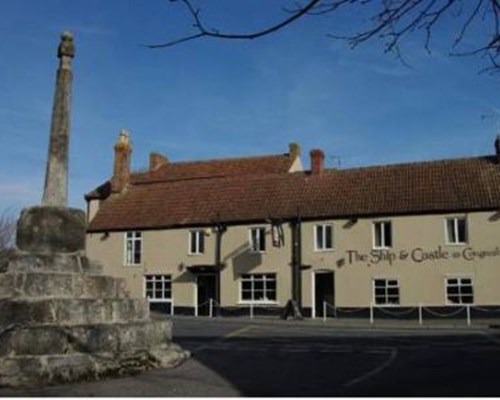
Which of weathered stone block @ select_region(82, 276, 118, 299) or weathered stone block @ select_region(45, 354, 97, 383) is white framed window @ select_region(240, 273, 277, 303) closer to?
weathered stone block @ select_region(82, 276, 118, 299)

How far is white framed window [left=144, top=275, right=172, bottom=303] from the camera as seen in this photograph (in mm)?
45875

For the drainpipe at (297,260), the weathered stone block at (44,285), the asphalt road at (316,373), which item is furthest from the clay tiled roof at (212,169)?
the weathered stone block at (44,285)

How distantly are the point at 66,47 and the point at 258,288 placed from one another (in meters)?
29.9

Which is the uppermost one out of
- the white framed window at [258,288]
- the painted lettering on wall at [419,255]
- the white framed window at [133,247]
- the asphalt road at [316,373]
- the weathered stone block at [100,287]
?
the white framed window at [133,247]

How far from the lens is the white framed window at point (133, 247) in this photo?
1866 inches

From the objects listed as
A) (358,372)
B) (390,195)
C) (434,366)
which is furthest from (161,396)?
(390,195)

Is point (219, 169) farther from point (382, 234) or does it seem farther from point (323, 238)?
point (382, 234)

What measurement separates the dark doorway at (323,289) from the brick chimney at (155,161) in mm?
18949

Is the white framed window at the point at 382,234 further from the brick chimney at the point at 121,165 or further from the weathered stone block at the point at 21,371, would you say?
the weathered stone block at the point at 21,371

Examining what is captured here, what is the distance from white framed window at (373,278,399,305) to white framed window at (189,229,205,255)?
10262 mm

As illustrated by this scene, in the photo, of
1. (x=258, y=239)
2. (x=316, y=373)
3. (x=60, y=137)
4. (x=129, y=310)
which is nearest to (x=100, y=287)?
(x=129, y=310)

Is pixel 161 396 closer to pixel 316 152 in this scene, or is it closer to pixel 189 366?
pixel 189 366

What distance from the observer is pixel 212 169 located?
55.1 meters

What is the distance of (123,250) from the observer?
157 ft
